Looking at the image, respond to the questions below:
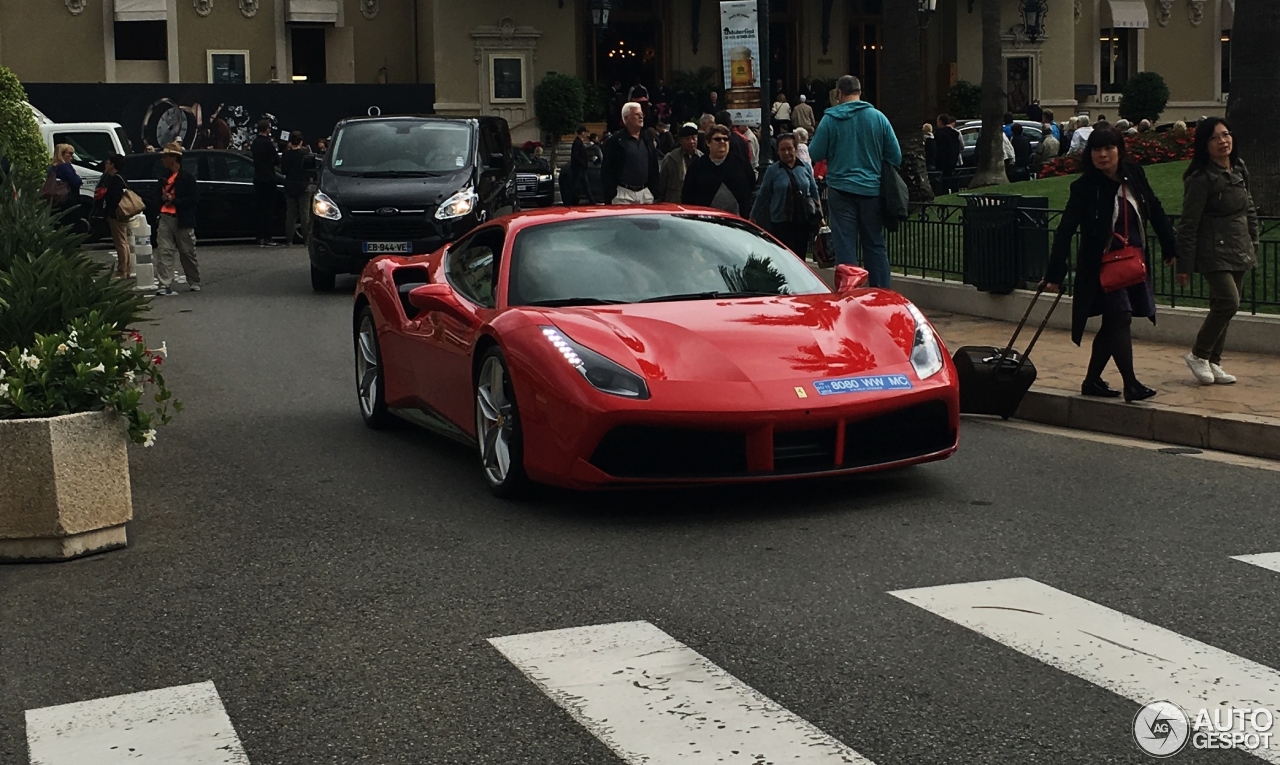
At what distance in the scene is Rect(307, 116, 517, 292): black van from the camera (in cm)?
2028

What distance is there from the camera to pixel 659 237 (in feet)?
30.6

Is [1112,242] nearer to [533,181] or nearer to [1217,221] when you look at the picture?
[1217,221]

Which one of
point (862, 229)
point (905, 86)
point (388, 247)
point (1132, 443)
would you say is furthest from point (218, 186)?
point (1132, 443)

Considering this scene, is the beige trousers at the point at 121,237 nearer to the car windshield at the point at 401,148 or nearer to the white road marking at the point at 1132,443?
the car windshield at the point at 401,148

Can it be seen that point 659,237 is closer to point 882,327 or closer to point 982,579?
point 882,327

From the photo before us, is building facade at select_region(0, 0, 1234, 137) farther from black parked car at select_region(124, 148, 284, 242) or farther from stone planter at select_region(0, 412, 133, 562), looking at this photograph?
stone planter at select_region(0, 412, 133, 562)

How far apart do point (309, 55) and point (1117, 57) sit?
24130 millimetres

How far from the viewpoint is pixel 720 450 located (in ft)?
25.5

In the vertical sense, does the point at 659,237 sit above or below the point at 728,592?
above

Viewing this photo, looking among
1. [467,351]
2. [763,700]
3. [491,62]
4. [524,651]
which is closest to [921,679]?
[763,700]

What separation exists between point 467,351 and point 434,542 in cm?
152

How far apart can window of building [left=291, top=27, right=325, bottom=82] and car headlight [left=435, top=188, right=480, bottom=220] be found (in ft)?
94.1

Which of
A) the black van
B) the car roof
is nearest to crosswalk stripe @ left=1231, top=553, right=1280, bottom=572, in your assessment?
the car roof

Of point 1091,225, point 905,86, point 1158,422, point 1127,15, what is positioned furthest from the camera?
point 1127,15
